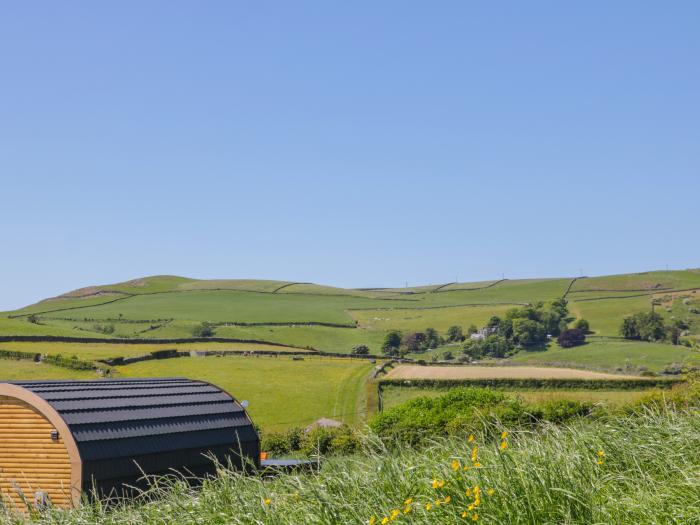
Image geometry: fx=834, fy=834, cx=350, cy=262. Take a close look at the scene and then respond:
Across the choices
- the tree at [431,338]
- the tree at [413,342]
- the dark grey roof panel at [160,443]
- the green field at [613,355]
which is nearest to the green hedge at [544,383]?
the green field at [613,355]

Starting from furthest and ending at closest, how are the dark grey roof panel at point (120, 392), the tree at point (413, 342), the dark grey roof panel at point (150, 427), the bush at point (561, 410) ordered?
the tree at point (413, 342)
the bush at point (561, 410)
the dark grey roof panel at point (120, 392)
the dark grey roof panel at point (150, 427)

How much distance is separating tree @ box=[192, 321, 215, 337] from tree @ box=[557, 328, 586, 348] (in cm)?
5944

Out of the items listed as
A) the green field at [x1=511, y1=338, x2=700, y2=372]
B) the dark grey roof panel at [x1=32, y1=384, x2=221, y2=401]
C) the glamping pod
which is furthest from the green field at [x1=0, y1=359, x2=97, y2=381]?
the green field at [x1=511, y1=338, x2=700, y2=372]

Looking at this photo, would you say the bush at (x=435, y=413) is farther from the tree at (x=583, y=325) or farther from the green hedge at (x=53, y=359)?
the tree at (x=583, y=325)

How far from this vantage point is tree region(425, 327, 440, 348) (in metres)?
142

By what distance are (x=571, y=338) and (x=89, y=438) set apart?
11933cm

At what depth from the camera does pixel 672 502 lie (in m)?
11.6

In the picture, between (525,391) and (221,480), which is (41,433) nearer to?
(221,480)

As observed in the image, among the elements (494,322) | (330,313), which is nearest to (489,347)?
(494,322)

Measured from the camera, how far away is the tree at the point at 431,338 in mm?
142150

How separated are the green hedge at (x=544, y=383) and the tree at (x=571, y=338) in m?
67.2

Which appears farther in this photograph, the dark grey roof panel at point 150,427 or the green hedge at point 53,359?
the green hedge at point 53,359

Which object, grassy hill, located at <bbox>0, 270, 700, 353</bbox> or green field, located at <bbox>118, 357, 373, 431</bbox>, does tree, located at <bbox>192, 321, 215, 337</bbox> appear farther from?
green field, located at <bbox>118, 357, 373, 431</bbox>

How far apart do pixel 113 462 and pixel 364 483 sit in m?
18.0
